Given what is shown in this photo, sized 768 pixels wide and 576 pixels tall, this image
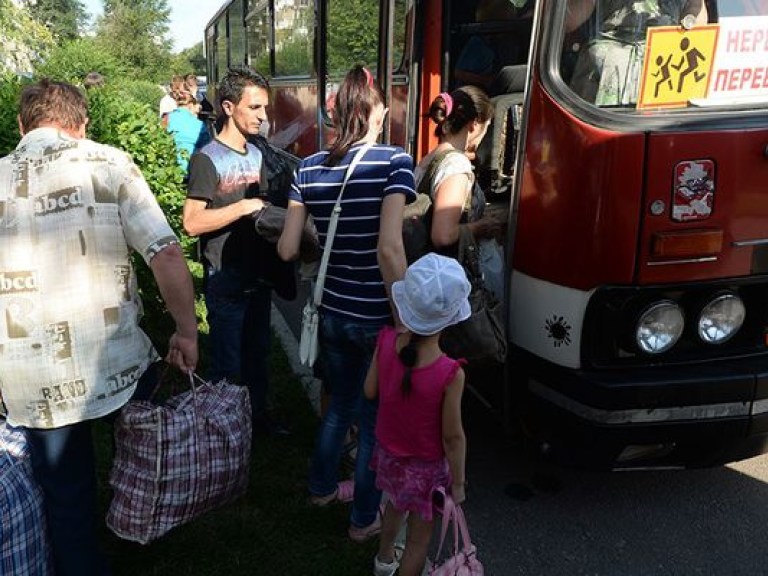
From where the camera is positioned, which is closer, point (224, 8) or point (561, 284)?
point (561, 284)

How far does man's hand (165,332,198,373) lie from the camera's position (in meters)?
2.62

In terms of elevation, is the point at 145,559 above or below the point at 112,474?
below

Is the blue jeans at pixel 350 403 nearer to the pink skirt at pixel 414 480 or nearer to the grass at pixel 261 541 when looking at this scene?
the grass at pixel 261 541

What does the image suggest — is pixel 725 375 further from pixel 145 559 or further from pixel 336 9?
pixel 336 9

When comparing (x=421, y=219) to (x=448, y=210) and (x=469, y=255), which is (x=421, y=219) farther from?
(x=469, y=255)

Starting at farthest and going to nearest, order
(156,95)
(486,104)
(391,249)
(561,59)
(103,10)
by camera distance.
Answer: (103,10)
(156,95)
(486,104)
(561,59)
(391,249)

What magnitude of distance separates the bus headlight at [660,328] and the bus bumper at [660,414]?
0.10m

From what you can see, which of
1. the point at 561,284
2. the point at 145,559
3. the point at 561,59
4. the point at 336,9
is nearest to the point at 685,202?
the point at 561,284

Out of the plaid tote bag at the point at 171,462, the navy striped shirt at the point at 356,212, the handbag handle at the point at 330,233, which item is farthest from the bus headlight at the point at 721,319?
the plaid tote bag at the point at 171,462

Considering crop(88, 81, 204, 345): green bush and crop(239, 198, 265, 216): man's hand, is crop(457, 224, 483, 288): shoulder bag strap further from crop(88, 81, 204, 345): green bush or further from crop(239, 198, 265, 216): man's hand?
crop(88, 81, 204, 345): green bush

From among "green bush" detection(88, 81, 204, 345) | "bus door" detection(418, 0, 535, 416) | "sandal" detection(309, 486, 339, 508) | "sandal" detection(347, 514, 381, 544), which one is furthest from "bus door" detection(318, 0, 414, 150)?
"sandal" detection(347, 514, 381, 544)

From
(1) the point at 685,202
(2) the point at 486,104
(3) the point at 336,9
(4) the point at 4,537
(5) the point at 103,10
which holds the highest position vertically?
(5) the point at 103,10

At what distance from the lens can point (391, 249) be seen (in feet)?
8.91

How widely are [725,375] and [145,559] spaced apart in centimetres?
247
